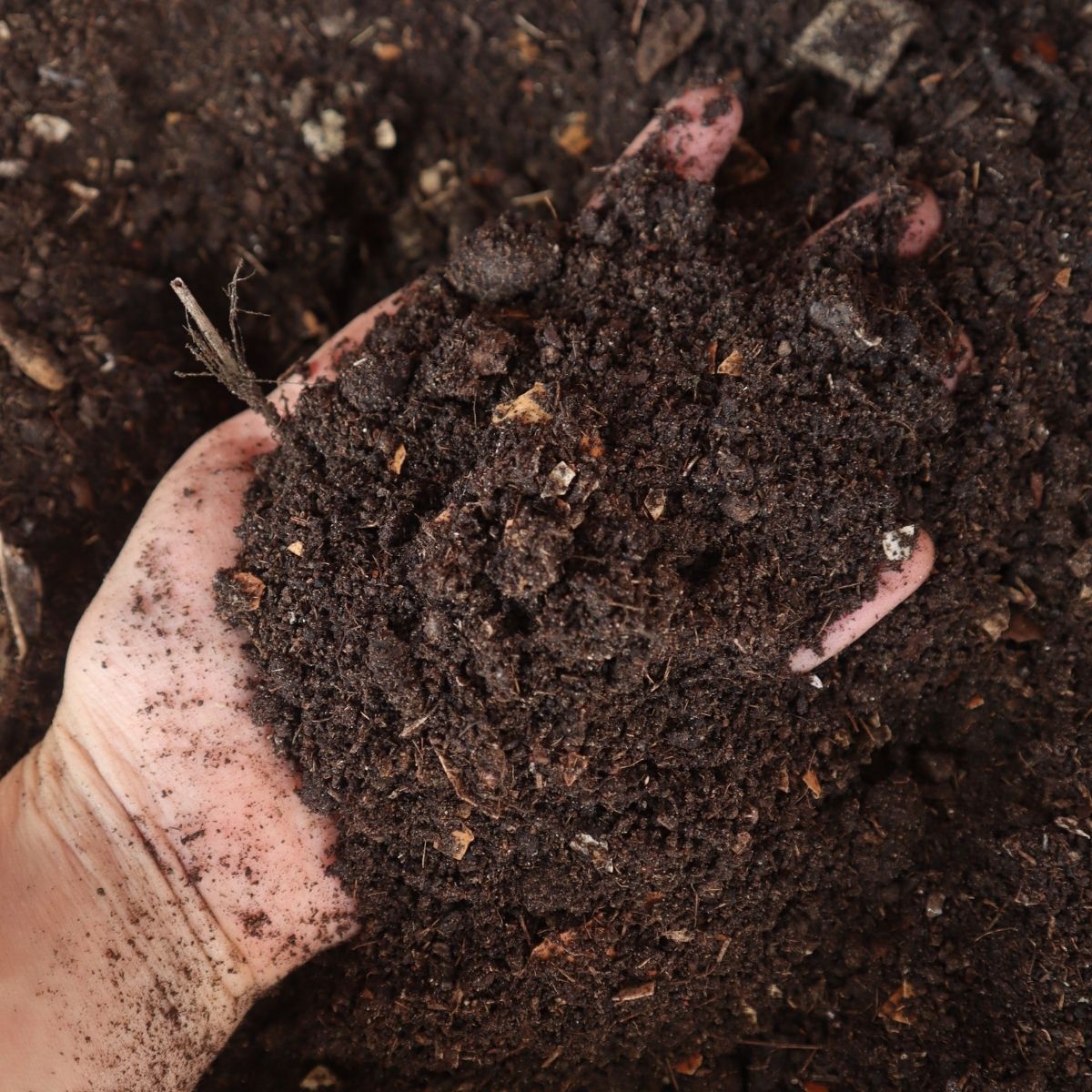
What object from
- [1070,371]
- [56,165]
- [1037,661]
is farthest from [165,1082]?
[1070,371]

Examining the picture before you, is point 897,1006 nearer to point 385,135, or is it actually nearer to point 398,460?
point 398,460

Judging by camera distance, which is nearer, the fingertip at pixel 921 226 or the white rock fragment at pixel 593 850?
the white rock fragment at pixel 593 850

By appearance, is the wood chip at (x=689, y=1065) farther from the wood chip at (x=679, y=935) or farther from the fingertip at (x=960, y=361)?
the fingertip at (x=960, y=361)

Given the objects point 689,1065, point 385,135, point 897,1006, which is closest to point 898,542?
point 897,1006

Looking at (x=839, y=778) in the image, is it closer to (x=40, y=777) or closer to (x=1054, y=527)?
(x=1054, y=527)

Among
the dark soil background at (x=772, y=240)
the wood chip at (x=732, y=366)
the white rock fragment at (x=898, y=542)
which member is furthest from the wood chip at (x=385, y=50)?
the white rock fragment at (x=898, y=542)
